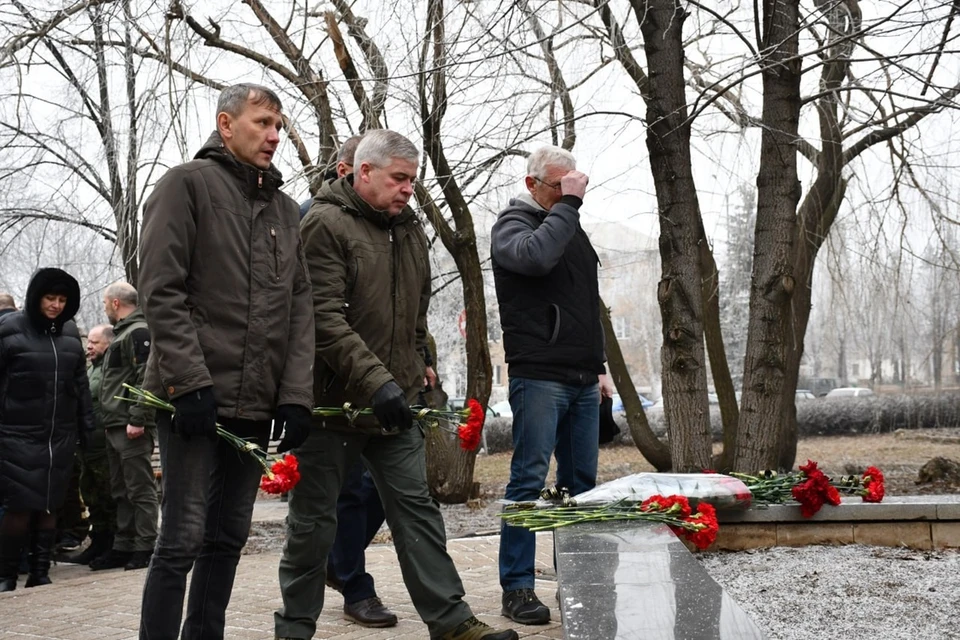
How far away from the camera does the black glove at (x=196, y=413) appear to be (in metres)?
3.41

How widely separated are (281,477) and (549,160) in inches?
80.9

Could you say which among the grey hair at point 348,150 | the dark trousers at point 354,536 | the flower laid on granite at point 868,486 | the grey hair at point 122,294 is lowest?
the dark trousers at point 354,536

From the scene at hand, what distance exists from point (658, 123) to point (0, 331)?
4290 mm

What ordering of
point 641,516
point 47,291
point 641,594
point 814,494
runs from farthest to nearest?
point 47,291 < point 814,494 < point 641,516 < point 641,594

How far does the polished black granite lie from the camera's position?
2.68 meters

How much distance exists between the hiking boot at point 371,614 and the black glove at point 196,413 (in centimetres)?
170

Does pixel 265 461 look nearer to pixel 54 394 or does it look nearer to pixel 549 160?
pixel 549 160

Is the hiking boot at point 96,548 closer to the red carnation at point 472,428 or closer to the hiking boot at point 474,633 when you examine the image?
the red carnation at point 472,428

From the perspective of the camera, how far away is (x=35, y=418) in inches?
284

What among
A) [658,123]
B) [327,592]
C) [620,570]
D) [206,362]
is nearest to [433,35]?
[658,123]

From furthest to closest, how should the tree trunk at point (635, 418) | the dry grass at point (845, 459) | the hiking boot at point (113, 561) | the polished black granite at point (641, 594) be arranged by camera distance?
1. the dry grass at point (845, 459)
2. the tree trunk at point (635, 418)
3. the hiking boot at point (113, 561)
4. the polished black granite at point (641, 594)

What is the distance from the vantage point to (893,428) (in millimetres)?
26078

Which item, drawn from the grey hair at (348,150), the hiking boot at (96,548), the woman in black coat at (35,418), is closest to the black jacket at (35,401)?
the woman in black coat at (35,418)

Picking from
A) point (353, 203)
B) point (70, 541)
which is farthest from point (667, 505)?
point (70, 541)
